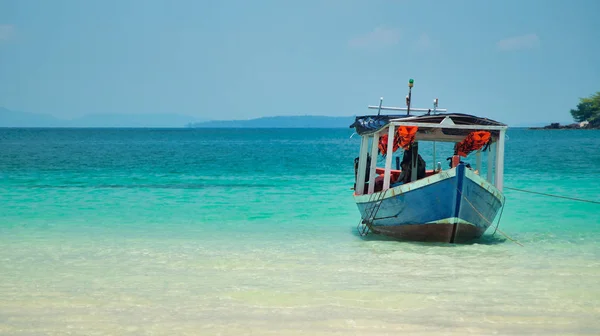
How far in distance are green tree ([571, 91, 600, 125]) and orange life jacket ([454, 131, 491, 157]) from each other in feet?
400

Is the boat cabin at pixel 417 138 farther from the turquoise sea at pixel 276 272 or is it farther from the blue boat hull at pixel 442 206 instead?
the turquoise sea at pixel 276 272

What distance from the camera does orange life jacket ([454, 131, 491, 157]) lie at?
11.7 m

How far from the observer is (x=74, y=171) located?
31.5m

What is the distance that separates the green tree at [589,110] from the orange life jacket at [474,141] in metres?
122

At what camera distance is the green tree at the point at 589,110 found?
12344cm

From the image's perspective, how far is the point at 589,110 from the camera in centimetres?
12550

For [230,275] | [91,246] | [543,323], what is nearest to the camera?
[543,323]

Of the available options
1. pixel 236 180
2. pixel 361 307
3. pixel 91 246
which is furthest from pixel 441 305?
pixel 236 180

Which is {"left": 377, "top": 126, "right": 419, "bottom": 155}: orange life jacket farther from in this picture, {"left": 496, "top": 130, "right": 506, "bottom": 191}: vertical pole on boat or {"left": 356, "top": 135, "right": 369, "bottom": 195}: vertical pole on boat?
{"left": 356, "top": 135, "right": 369, "bottom": 195}: vertical pole on boat

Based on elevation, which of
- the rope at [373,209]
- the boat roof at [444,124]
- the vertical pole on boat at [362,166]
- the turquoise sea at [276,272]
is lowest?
the turquoise sea at [276,272]

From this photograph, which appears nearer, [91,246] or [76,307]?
[76,307]

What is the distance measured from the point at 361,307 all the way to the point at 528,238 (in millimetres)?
6301

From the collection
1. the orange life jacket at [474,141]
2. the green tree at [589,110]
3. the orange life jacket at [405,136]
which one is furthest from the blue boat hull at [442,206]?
the green tree at [589,110]

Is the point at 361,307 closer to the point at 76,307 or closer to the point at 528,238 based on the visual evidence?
the point at 76,307
